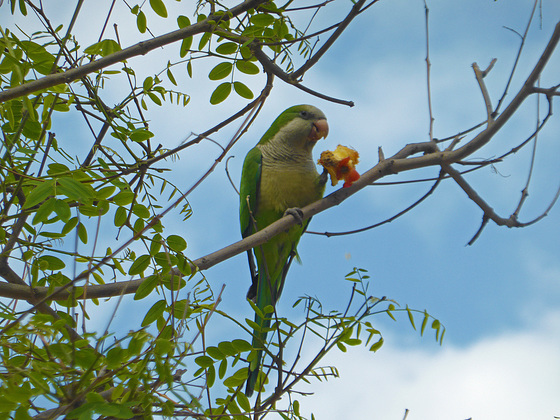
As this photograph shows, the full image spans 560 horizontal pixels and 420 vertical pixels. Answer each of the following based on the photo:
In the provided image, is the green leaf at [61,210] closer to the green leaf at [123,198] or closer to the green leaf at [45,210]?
the green leaf at [45,210]

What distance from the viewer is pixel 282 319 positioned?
152cm

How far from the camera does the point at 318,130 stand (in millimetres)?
2834

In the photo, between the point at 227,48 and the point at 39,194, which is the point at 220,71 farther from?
the point at 39,194

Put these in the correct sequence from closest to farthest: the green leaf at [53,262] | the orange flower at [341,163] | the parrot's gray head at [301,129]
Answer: the green leaf at [53,262], the orange flower at [341,163], the parrot's gray head at [301,129]

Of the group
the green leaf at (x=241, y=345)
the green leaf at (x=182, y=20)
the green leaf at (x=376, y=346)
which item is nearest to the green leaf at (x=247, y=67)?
the green leaf at (x=182, y=20)

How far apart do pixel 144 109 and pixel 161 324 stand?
85 cm

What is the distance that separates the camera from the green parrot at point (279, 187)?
2.54 meters

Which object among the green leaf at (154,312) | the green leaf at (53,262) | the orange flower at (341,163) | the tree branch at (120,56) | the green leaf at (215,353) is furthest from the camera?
the orange flower at (341,163)

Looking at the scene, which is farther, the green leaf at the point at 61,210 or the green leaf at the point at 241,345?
the green leaf at the point at 241,345

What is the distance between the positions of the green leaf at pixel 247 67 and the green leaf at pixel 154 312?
74cm

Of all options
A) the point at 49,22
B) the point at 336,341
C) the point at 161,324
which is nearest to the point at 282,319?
the point at 336,341

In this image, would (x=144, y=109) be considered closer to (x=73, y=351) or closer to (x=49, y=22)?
(x=49, y=22)

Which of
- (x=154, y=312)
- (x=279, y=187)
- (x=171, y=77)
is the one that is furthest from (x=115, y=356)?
(x=279, y=187)

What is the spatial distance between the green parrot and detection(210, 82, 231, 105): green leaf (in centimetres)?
91
